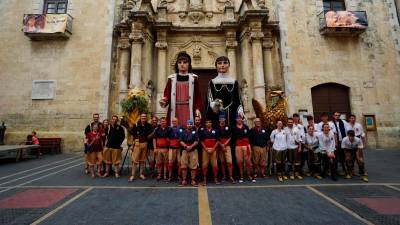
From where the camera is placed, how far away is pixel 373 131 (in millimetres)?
13727

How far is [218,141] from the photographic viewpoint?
5.85m

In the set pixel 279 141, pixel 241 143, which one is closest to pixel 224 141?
pixel 241 143

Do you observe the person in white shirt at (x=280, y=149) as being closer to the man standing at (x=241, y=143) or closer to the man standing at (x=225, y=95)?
the man standing at (x=241, y=143)

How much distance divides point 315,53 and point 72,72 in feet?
50.2

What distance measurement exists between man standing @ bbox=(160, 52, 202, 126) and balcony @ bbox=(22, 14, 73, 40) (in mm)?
11013

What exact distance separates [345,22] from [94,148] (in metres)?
15.4

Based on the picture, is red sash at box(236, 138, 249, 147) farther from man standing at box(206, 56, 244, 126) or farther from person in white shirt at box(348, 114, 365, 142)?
person in white shirt at box(348, 114, 365, 142)

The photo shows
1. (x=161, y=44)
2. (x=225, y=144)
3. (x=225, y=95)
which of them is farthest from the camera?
(x=161, y=44)

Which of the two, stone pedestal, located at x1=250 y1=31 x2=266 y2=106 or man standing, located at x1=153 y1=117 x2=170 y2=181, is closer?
man standing, located at x1=153 y1=117 x2=170 y2=181

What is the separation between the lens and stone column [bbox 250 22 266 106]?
1275 cm

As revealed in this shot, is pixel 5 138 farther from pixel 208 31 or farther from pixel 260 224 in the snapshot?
pixel 260 224

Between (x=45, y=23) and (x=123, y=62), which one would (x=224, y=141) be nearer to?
(x=123, y=62)

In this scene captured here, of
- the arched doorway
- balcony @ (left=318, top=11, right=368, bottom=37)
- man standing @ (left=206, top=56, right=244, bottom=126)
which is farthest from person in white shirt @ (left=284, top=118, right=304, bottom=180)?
balcony @ (left=318, top=11, right=368, bottom=37)

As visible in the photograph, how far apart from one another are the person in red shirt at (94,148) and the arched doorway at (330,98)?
12.6 meters
